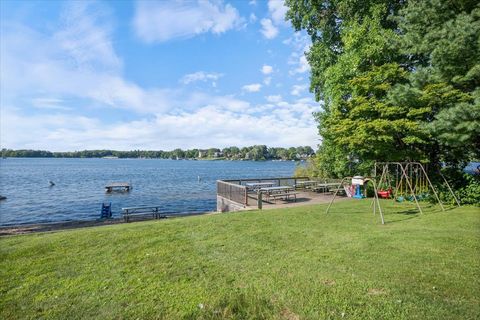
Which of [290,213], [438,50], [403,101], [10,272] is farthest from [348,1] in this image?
[10,272]

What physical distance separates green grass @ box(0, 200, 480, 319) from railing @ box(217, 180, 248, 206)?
5.78m

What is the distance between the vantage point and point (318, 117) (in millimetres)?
20688

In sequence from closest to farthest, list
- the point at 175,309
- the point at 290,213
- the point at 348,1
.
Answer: the point at 175,309 < the point at 290,213 < the point at 348,1

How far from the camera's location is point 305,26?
20.8 metres

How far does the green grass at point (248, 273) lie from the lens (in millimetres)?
4023

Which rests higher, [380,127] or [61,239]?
[380,127]

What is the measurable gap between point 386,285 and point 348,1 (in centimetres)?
1819

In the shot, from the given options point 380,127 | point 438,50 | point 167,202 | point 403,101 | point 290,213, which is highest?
point 438,50

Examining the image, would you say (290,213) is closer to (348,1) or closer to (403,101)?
(403,101)

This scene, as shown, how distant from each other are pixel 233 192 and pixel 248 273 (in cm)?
1034

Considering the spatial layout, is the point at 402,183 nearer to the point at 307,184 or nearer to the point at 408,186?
the point at 408,186

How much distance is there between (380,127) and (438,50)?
4.82m

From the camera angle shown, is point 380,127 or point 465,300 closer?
point 465,300

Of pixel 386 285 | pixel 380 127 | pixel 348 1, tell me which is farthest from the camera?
pixel 348 1
